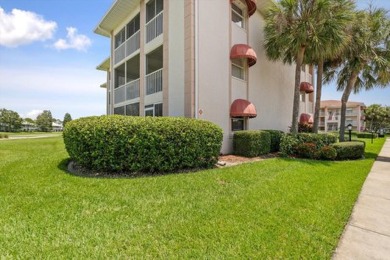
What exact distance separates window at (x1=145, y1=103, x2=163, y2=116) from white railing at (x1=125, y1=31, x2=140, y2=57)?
4846mm

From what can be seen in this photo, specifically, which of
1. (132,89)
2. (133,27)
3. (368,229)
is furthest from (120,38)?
(368,229)

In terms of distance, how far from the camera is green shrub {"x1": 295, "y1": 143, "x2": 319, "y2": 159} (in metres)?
11.7

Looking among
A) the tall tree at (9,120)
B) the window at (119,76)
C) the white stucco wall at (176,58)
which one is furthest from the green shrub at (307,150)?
the tall tree at (9,120)

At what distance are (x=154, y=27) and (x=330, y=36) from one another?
396 inches

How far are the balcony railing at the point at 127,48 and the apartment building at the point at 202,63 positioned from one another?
0.07 metres

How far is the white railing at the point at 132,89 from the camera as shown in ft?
52.6

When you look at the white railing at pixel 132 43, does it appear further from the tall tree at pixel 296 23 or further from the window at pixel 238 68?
the tall tree at pixel 296 23

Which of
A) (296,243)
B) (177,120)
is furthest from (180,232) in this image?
(177,120)

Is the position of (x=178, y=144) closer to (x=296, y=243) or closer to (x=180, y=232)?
(x=180, y=232)

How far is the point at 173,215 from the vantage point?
14.4 feet

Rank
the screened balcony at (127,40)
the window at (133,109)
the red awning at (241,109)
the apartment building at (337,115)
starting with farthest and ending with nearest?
the apartment building at (337,115)
the screened balcony at (127,40)
the window at (133,109)
the red awning at (241,109)

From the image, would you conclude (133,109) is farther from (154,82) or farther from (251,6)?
(251,6)

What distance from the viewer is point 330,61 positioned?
56.6 feet

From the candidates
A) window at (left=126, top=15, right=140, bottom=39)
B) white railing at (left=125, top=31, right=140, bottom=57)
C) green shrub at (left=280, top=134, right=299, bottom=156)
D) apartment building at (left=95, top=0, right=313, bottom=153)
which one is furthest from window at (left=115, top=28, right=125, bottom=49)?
green shrub at (left=280, top=134, right=299, bottom=156)
